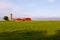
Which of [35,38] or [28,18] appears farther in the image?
[28,18]

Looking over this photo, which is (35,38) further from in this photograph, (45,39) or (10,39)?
(10,39)

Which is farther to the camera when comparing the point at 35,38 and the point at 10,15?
the point at 10,15

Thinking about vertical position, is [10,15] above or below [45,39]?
above

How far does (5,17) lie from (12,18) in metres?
1.32

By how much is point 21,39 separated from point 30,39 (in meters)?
0.58

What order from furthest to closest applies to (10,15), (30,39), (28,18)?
(28,18), (10,15), (30,39)

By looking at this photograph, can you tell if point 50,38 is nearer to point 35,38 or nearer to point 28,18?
point 35,38

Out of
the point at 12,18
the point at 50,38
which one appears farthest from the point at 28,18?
the point at 50,38

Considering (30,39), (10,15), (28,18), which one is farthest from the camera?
(28,18)

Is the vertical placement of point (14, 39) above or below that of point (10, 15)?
below

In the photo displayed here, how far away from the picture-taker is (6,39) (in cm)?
962

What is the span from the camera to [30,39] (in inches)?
373

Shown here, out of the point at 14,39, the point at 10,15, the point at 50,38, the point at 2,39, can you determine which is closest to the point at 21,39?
the point at 14,39

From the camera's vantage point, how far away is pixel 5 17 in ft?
89.5
